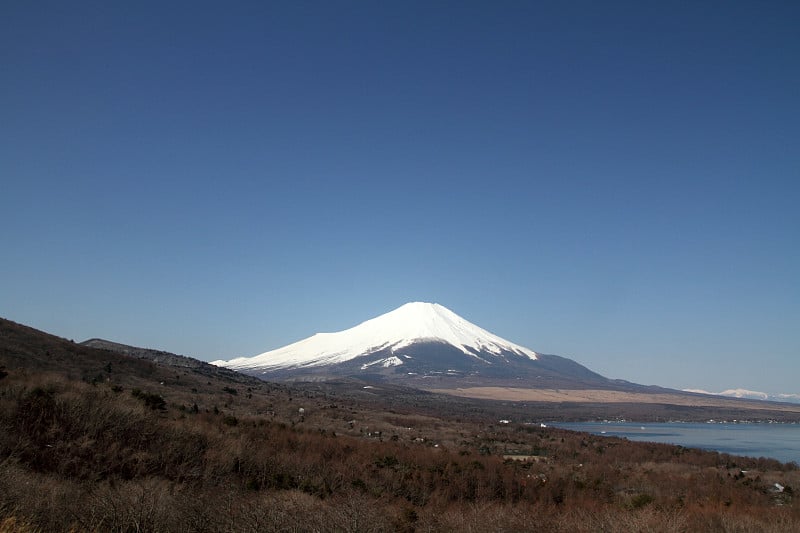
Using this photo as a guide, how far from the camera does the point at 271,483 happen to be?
17.0 metres

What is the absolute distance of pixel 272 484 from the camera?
1695cm

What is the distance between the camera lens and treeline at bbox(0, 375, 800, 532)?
984 cm

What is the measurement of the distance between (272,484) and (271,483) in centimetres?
6

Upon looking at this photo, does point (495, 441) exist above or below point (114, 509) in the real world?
below

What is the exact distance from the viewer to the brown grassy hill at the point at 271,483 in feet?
32.4

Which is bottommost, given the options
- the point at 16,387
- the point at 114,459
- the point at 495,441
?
the point at 495,441

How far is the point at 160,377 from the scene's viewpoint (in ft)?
149

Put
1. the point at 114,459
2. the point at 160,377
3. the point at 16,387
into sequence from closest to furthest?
the point at 114,459
the point at 16,387
the point at 160,377

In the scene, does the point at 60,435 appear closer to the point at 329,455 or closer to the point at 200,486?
the point at 200,486

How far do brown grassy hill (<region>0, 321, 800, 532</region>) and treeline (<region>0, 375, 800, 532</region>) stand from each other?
0.05 meters

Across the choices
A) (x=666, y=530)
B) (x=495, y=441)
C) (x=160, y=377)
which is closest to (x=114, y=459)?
(x=666, y=530)

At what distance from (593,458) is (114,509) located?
3723cm

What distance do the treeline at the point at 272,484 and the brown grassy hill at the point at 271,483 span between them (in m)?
0.05

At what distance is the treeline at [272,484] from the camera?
9836 millimetres
